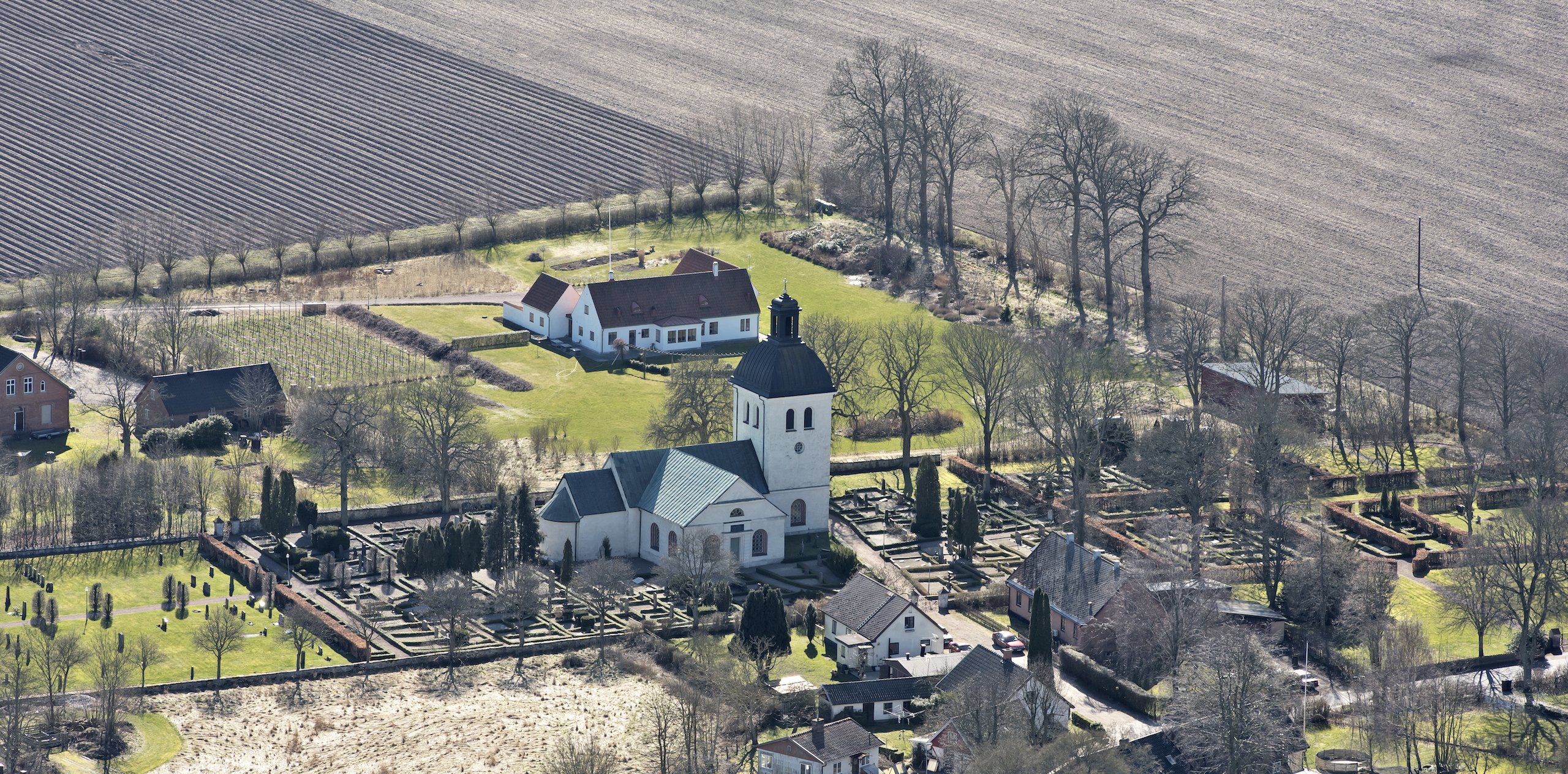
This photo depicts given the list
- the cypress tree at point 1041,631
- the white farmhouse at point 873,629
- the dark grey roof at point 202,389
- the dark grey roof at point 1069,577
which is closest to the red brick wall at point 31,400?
the dark grey roof at point 202,389

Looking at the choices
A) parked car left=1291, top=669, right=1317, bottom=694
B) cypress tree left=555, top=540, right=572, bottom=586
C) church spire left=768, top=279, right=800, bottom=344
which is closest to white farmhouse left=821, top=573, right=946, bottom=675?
cypress tree left=555, top=540, right=572, bottom=586

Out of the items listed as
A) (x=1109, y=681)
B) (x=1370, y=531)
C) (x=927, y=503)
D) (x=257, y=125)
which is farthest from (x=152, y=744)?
(x=257, y=125)

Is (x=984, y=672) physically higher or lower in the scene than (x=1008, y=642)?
higher

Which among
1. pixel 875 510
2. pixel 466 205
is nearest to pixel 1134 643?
pixel 875 510

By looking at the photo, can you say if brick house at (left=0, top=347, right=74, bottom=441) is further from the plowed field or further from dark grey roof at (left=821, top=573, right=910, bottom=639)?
dark grey roof at (left=821, top=573, right=910, bottom=639)

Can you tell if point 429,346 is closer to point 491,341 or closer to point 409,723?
point 491,341

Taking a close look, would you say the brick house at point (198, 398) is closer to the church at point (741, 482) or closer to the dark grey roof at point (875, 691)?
the church at point (741, 482)
